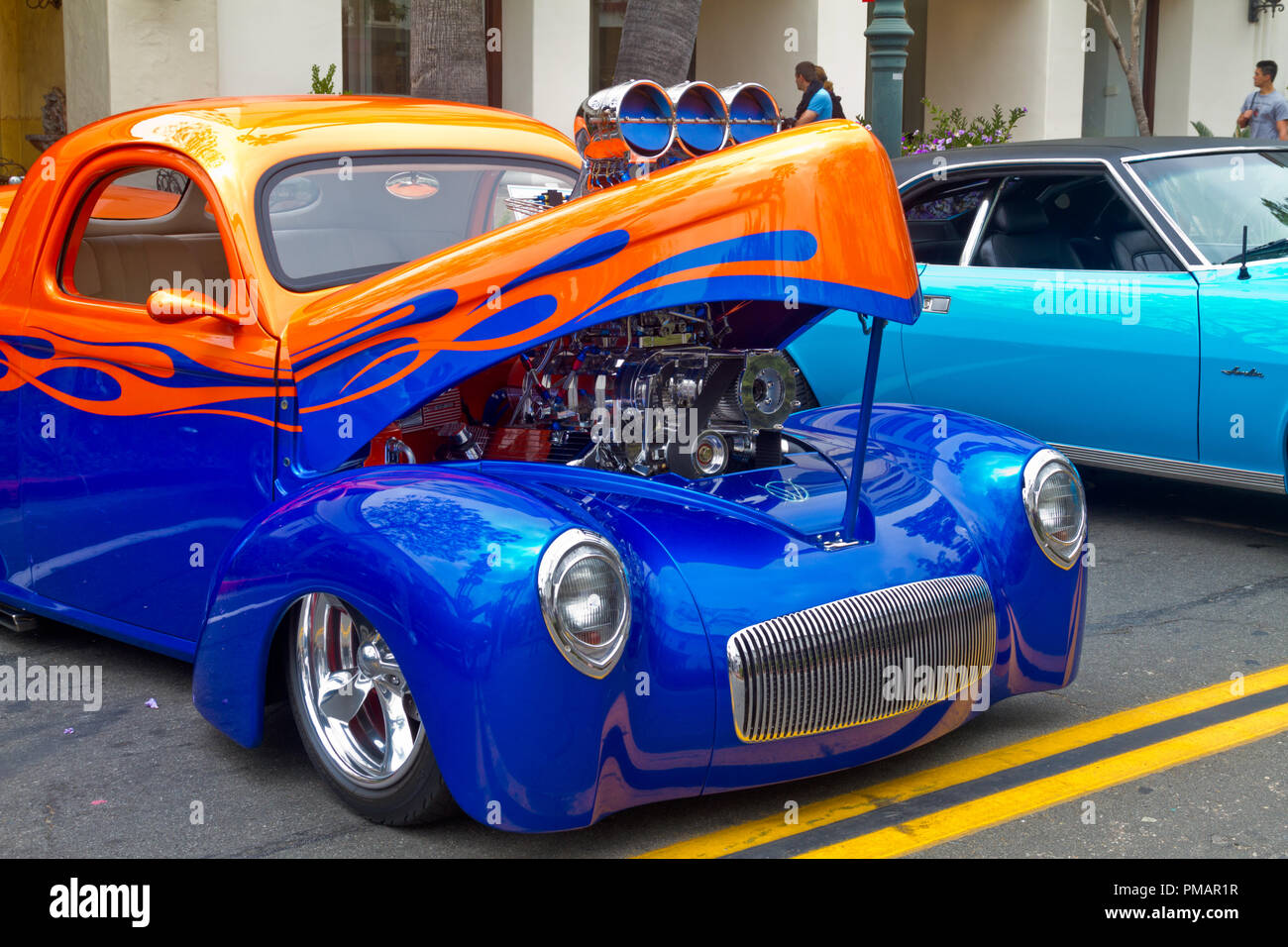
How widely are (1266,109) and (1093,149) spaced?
26.2 feet

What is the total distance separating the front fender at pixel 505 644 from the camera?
2881 mm

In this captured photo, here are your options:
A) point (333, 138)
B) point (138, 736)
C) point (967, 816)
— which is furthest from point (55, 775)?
point (967, 816)

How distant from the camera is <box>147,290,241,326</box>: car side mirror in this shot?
3811 millimetres

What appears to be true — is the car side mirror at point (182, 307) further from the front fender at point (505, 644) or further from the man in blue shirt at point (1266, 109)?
the man in blue shirt at point (1266, 109)

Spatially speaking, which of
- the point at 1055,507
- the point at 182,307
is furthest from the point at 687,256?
the point at 182,307

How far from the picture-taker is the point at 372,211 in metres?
4.14

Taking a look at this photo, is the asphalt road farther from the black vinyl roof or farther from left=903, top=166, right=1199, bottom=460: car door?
the black vinyl roof

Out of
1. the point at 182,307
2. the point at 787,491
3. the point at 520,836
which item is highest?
the point at 182,307

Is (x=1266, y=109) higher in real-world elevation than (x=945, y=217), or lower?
higher

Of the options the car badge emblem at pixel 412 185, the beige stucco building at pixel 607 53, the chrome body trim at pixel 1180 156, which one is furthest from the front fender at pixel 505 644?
the beige stucco building at pixel 607 53

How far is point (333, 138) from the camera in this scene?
418cm

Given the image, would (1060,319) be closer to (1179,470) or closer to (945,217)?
(1179,470)

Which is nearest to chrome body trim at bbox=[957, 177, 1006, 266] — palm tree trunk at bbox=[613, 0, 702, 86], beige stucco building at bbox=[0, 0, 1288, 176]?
palm tree trunk at bbox=[613, 0, 702, 86]
